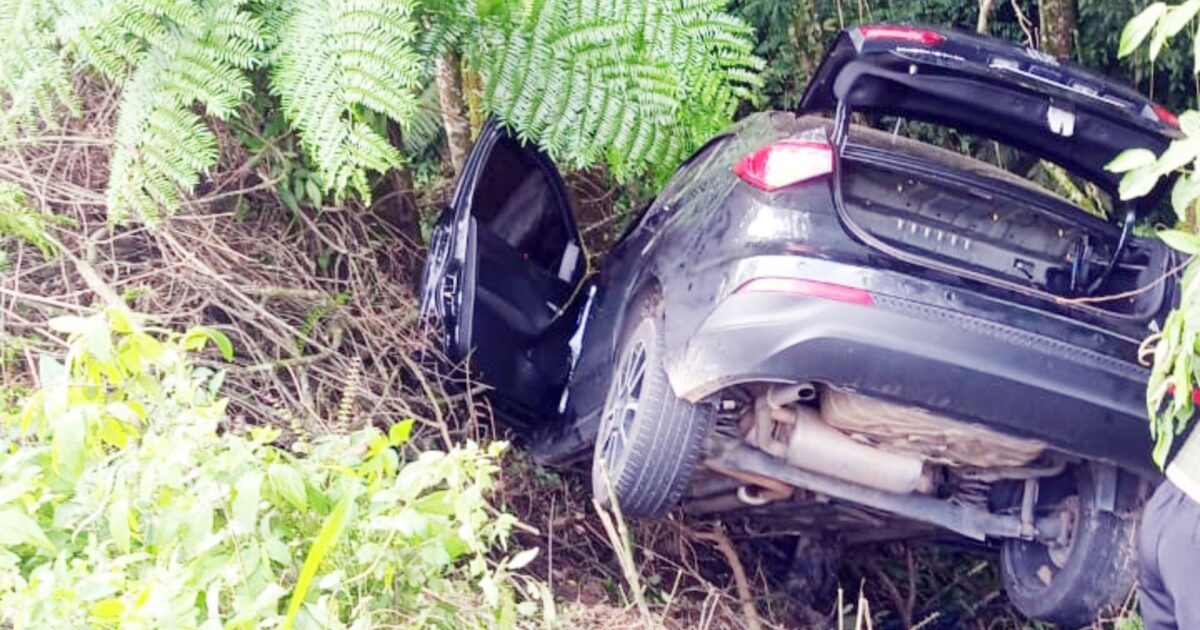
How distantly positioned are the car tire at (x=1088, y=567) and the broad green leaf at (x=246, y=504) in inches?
97.0

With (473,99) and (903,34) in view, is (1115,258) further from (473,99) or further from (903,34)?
(473,99)

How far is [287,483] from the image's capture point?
3.02 m

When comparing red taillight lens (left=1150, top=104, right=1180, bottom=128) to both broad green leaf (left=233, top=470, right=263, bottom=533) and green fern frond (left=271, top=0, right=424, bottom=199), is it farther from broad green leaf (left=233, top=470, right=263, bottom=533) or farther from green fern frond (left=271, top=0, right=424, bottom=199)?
broad green leaf (left=233, top=470, right=263, bottom=533)

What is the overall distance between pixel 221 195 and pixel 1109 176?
11.1ft

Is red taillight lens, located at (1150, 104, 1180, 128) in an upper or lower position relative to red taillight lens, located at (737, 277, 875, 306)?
upper

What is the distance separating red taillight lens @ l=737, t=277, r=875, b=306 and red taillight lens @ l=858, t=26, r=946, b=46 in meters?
0.77

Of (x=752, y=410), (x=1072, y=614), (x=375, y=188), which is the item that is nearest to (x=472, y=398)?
(x=375, y=188)

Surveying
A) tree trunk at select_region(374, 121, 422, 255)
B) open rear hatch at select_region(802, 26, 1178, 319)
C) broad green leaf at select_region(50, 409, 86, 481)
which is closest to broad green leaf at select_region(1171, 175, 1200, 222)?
open rear hatch at select_region(802, 26, 1178, 319)

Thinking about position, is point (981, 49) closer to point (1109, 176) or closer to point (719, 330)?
point (1109, 176)

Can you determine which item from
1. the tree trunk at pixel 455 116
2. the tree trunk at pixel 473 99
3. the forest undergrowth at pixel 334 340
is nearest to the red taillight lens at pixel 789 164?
the forest undergrowth at pixel 334 340

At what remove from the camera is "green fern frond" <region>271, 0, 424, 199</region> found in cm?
372

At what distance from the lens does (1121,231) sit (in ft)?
13.6

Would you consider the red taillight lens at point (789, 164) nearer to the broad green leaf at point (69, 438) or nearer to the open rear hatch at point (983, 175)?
the open rear hatch at point (983, 175)

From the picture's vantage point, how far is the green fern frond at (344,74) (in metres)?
3.72
